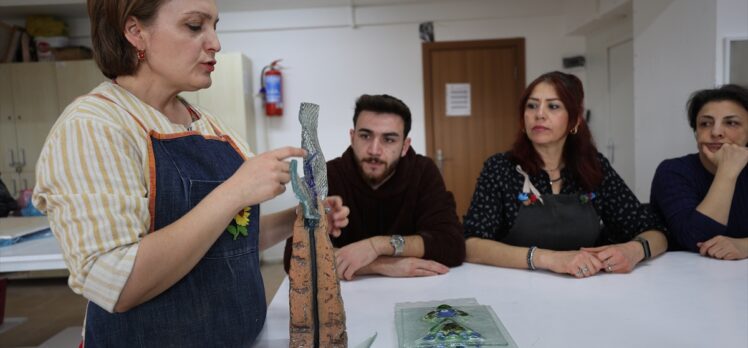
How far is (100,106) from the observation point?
33.7 inches

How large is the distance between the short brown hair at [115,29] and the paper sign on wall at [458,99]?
4.24 m

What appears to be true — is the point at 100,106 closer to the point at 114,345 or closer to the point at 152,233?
the point at 152,233

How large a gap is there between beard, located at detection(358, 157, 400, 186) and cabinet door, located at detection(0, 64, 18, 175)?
172 inches

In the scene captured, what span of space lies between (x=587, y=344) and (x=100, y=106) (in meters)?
1.06

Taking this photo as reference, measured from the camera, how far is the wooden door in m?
4.93

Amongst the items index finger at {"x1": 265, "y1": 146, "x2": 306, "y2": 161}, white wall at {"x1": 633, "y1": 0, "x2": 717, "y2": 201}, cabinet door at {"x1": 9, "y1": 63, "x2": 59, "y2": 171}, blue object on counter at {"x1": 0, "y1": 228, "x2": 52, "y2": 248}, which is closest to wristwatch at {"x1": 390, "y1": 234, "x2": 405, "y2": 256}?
index finger at {"x1": 265, "y1": 146, "x2": 306, "y2": 161}

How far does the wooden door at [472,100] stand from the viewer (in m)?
4.93

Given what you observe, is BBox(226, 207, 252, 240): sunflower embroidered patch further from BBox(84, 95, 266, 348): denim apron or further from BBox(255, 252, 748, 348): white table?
BBox(255, 252, 748, 348): white table

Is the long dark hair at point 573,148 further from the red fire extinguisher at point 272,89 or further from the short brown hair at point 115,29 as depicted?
the red fire extinguisher at point 272,89

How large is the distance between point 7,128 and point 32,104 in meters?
0.35

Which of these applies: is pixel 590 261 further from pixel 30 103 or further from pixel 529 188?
pixel 30 103

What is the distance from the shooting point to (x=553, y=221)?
6.54 ft

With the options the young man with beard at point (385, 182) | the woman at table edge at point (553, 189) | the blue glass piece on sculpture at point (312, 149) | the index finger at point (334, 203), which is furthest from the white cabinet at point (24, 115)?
the blue glass piece on sculpture at point (312, 149)

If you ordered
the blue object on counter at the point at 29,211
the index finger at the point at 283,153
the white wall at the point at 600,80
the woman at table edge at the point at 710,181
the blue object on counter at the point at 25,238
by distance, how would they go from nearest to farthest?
the index finger at the point at 283,153 → the woman at table edge at the point at 710,181 → the blue object on counter at the point at 25,238 → the blue object on counter at the point at 29,211 → the white wall at the point at 600,80
